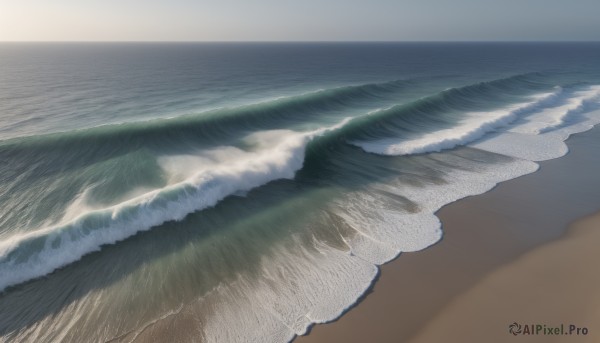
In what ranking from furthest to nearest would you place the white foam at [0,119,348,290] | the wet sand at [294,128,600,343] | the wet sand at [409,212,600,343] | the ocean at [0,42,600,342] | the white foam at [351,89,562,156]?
the white foam at [351,89,562,156] < the white foam at [0,119,348,290] < the ocean at [0,42,600,342] < the wet sand at [294,128,600,343] < the wet sand at [409,212,600,343]

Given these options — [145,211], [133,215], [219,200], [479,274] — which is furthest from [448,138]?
[133,215]

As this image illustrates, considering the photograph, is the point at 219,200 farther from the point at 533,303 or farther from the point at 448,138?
the point at 448,138

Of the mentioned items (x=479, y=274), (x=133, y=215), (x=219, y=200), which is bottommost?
(x=479, y=274)

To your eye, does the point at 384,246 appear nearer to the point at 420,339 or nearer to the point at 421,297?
the point at 421,297

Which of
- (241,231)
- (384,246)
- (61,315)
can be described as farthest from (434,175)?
(61,315)

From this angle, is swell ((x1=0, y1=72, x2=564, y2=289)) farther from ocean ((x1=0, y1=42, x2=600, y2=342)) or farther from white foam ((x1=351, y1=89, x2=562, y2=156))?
white foam ((x1=351, y1=89, x2=562, y2=156))

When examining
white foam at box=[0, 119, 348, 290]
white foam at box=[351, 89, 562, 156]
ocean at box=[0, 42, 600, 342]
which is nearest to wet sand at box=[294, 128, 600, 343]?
ocean at box=[0, 42, 600, 342]
